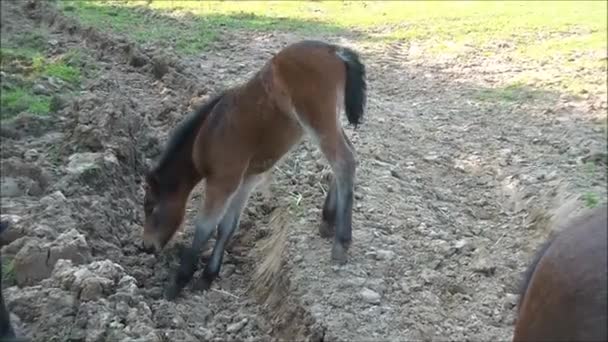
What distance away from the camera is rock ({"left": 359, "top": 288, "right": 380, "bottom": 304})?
5.16 m

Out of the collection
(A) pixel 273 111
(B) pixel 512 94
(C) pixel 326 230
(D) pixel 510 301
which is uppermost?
(A) pixel 273 111

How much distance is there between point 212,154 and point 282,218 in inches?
30.2

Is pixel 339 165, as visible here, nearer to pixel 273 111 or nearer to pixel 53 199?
pixel 273 111

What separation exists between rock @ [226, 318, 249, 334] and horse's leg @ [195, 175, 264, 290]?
639mm

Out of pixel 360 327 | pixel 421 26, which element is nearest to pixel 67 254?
pixel 360 327

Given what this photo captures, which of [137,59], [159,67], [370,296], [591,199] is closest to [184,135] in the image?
[370,296]

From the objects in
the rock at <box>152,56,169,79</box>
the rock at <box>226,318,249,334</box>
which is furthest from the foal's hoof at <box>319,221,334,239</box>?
the rock at <box>152,56,169,79</box>

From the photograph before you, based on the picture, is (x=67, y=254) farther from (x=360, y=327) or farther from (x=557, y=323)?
(x=557, y=323)

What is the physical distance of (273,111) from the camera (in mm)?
6105

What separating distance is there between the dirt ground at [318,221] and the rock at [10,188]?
0.5 inches

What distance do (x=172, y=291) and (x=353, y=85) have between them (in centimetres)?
172

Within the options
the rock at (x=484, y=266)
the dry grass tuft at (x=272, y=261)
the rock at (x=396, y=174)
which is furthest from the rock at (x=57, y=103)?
the rock at (x=484, y=266)

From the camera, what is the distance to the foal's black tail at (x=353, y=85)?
6.02m

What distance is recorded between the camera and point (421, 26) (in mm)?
13477
